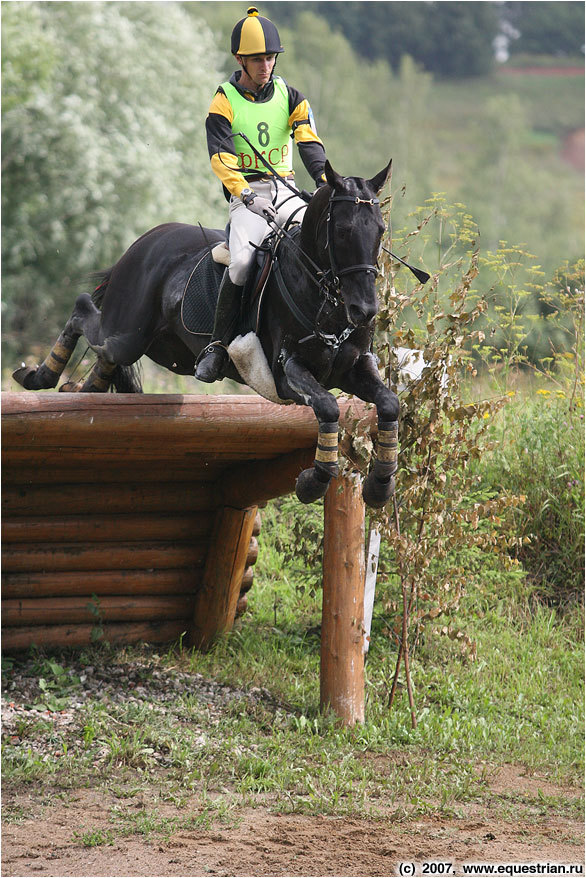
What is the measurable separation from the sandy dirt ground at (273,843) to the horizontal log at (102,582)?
2302mm

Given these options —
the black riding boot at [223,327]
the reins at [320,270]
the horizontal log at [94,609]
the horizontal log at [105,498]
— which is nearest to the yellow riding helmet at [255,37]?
the reins at [320,270]

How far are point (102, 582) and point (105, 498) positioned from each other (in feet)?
2.49

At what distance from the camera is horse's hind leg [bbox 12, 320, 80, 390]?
6625 mm

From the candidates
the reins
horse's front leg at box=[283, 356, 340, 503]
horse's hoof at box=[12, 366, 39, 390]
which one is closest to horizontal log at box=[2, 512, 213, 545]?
horse's hoof at box=[12, 366, 39, 390]

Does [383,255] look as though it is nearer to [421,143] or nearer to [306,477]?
[306,477]

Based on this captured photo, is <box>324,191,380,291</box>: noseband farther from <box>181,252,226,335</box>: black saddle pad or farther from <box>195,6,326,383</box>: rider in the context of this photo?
<box>181,252,226,335</box>: black saddle pad

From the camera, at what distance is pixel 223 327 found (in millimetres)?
5250

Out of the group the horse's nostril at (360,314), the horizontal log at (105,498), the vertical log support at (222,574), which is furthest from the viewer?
the vertical log support at (222,574)

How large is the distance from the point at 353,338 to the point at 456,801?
115 inches

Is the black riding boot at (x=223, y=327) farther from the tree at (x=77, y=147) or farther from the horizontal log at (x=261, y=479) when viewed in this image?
the tree at (x=77, y=147)

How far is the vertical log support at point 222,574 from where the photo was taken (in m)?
7.85

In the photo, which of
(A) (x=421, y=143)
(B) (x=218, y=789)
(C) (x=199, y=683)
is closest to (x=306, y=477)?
(B) (x=218, y=789)

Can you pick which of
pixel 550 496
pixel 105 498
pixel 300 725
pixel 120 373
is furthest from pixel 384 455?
pixel 550 496

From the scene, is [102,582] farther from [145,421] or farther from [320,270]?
[320,270]
